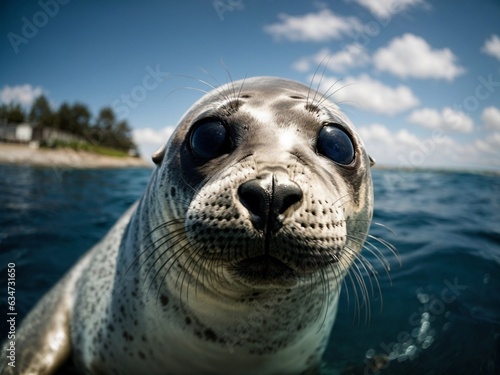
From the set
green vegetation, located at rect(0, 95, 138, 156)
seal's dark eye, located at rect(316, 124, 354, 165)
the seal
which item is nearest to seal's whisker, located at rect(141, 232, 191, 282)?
the seal

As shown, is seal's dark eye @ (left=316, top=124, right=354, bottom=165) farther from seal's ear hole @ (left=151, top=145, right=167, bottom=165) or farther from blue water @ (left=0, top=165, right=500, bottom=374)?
seal's ear hole @ (left=151, top=145, right=167, bottom=165)

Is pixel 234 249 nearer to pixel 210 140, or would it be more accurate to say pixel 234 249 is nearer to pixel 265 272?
pixel 265 272

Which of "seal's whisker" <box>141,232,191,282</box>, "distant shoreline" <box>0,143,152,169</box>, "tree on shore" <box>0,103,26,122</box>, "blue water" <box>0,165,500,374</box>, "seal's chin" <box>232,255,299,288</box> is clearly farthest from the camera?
"tree on shore" <box>0,103,26,122</box>

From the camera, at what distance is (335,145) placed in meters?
1.75

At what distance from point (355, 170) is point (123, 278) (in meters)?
1.55

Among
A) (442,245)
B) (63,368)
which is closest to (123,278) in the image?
(63,368)

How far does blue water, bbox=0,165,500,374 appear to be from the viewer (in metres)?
2.81

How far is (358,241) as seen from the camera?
183 centimetres

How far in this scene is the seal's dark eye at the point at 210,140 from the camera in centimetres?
168

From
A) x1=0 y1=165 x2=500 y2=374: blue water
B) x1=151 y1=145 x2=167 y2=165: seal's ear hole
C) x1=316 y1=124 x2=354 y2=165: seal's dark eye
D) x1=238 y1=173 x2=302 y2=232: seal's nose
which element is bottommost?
x1=0 y1=165 x2=500 y2=374: blue water

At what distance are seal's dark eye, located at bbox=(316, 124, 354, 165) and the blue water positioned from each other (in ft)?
1.94

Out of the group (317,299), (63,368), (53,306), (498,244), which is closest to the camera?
(317,299)

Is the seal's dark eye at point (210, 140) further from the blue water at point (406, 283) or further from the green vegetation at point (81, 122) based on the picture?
the green vegetation at point (81, 122)

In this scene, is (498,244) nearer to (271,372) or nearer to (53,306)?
(271,372)
